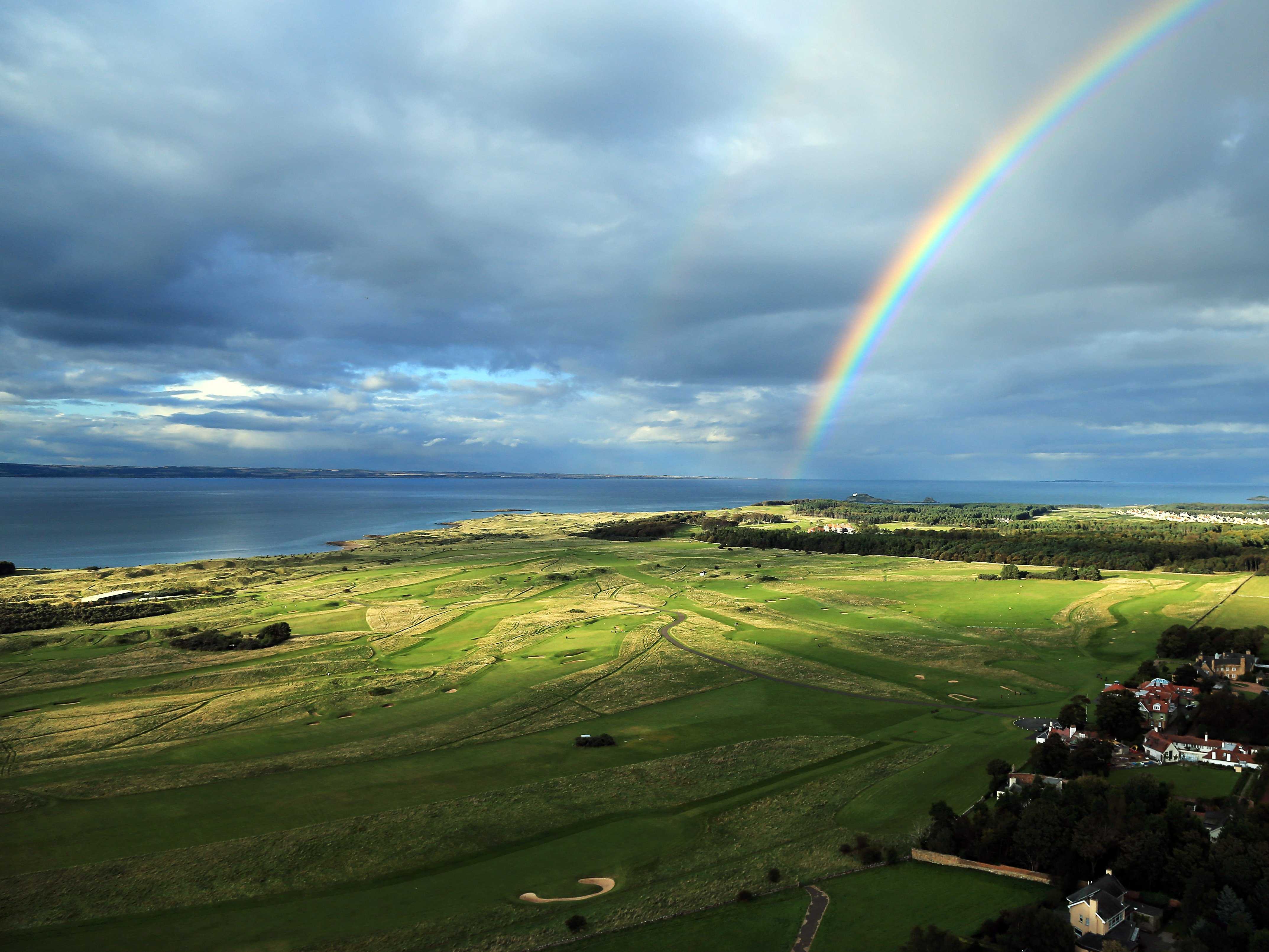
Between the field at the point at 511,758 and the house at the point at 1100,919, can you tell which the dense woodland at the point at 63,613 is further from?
the house at the point at 1100,919

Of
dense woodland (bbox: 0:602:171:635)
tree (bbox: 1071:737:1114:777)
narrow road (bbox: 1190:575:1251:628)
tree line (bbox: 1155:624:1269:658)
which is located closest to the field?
narrow road (bbox: 1190:575:1251:628)

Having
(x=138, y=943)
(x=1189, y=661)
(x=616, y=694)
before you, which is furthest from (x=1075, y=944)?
A: (x=1189, y=661)

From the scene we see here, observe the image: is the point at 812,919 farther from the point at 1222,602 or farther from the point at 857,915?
the point at 1222,602

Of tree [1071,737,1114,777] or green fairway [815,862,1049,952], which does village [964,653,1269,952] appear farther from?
green fairway [815,862,1049,952]

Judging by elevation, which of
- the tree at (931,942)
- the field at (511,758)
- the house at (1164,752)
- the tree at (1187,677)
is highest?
the tree at (1187,677)

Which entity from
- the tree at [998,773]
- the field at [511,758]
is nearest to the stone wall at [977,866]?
the field at [511,758]

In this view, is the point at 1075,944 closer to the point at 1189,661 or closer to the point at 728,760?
the point at 728,760
